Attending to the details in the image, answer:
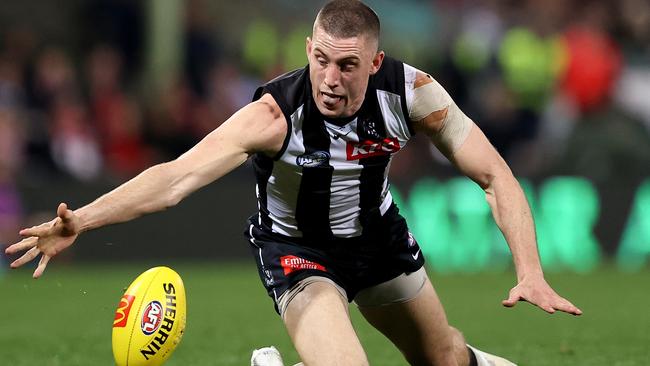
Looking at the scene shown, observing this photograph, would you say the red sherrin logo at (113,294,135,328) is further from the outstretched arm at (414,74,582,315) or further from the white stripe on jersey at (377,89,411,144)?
the outstretched arm at (414,74,582,315)

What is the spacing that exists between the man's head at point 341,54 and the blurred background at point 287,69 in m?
9.01

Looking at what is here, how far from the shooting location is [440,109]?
618cm

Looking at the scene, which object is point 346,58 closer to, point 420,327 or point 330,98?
point 330,98

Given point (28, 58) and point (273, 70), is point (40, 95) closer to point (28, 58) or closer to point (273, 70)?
point (28, 58)

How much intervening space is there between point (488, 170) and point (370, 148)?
1.87ft

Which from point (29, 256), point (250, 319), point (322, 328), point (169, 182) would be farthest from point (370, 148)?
point (250, 319)

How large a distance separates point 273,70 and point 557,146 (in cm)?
378

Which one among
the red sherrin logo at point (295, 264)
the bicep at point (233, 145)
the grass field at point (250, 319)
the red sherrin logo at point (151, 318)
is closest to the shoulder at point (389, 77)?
the bicep at point (233, 145)

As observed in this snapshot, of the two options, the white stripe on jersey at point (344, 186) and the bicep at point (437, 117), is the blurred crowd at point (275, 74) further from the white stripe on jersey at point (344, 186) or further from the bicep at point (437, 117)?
the bicep at point (437, 117)

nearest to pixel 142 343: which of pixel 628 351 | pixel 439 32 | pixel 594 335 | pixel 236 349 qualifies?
pixel 236 349

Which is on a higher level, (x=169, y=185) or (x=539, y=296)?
(x=169, y=185)

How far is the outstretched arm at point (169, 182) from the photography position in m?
5.26

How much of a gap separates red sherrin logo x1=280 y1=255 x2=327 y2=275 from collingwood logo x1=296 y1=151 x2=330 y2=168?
0.48 m

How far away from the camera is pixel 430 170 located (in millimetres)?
16094
